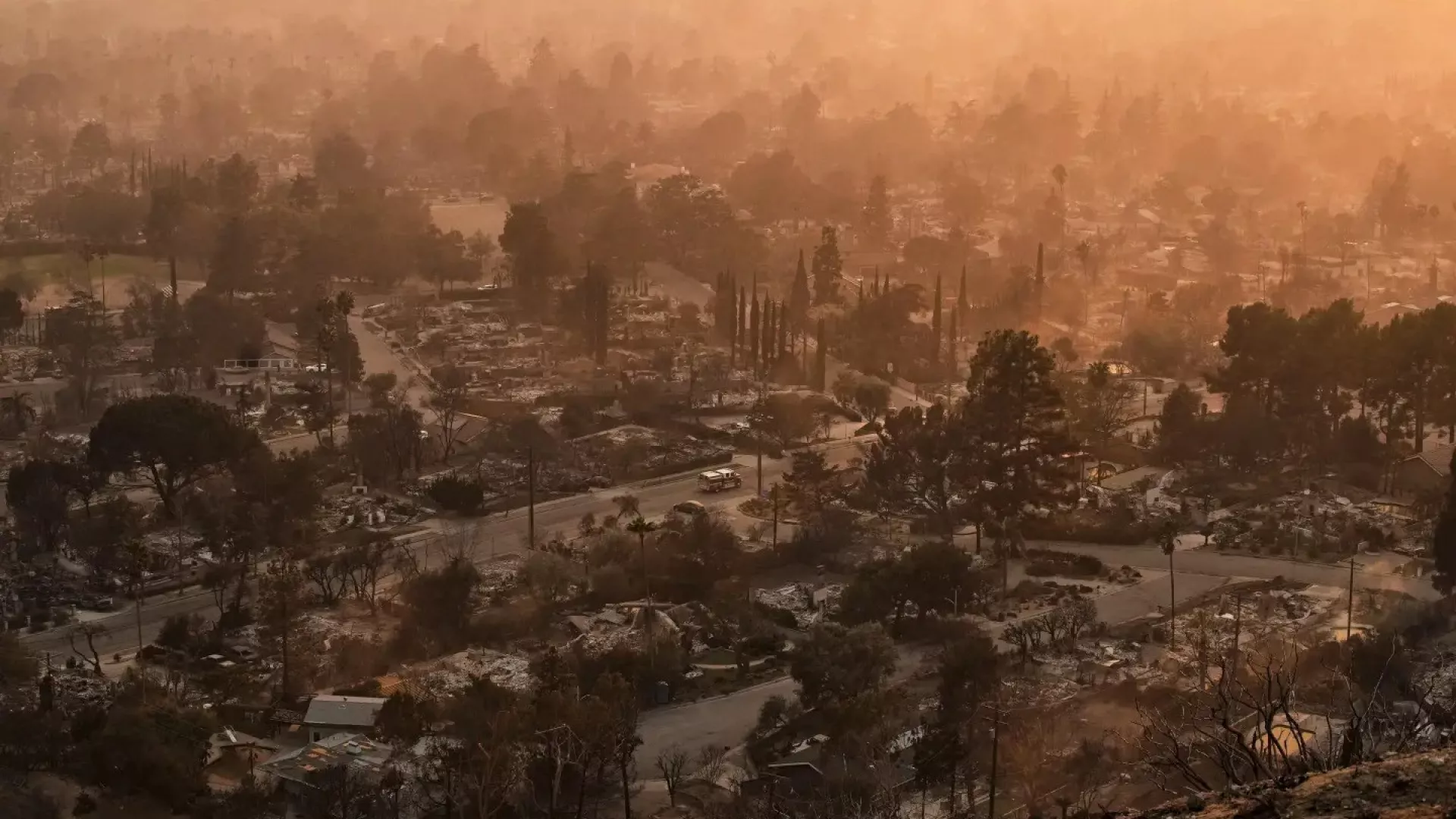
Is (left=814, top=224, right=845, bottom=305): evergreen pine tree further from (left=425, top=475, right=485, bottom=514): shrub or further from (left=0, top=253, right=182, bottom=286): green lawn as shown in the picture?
(left=425, top=475, right=485, bottom=514): shrub

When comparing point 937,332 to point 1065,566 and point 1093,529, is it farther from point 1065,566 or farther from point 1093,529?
point 1065,566

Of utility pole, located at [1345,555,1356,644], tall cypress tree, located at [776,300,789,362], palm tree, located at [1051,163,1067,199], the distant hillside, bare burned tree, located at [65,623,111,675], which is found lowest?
bare burned tree, located at [65,623,111,675]

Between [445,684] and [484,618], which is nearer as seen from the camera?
[445,684]

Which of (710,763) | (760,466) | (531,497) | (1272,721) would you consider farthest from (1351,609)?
(1272,721)

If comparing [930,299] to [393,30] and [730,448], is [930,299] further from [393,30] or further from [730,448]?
[393,30]

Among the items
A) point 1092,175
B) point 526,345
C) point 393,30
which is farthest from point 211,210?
point 393,30

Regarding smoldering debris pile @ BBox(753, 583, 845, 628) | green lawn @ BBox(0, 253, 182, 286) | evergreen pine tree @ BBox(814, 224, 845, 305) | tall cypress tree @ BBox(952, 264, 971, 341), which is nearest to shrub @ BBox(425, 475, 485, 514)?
smoldering debris pile @ BBox(753, 583, 845, 628)

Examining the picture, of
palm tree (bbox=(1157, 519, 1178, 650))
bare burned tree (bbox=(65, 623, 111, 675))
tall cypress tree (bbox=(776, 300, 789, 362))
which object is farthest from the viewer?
tall cypress tree (bbox=(776, 300, 789, 362))
